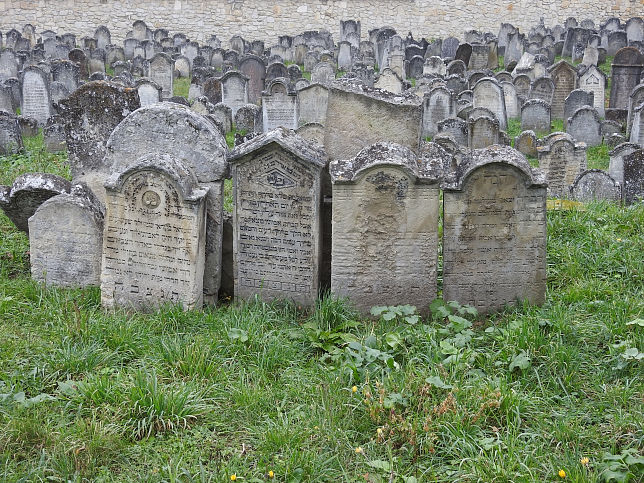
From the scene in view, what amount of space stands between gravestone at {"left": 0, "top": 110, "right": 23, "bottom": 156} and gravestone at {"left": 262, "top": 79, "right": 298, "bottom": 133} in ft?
14.0

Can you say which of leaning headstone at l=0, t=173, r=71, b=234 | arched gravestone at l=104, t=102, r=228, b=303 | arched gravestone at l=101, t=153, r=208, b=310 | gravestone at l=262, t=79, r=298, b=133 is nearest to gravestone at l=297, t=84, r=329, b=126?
gravestone at l=262, t=79, r=298, b=133

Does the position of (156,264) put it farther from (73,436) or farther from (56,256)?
(73,436)

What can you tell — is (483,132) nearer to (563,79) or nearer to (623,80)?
(563,79)

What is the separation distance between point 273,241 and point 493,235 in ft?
5.75

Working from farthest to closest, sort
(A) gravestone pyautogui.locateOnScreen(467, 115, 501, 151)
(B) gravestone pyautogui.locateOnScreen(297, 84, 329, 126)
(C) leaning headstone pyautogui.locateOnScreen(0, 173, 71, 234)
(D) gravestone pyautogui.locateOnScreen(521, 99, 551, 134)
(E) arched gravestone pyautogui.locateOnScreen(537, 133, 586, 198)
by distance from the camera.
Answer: (D) gravestone pyautogui.locateOnScreen(521, 99, 551, 134), (B) gravestone pyautogui.locateOnScreen(297, 84, 329, 126), (A) gravestone pyautogui.locateOnScreen(467, 115, 501, 151), (E) arched gravestone pyautogui.locateOnScreen(537, 133, 586, 198), (C) leaning headstone pyautogui.locateOnScreen(0, 173, 71, 234)

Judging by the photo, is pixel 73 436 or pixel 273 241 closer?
pixel 73 436

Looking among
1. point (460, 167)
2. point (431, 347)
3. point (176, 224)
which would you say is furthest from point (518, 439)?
point (176, 224)

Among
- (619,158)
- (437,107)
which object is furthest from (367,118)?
(437,107)

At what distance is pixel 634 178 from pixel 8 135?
946 cm

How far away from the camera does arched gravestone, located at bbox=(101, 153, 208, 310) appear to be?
5398 millimetres

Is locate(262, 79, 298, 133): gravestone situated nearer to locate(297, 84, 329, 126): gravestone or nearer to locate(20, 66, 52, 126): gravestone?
locate(297, 84, 329, 126): gravestone

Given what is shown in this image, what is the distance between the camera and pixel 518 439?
3.93 meters

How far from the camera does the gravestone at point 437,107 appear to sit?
44.6ft

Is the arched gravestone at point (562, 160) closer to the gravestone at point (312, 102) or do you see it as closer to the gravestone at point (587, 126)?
the gravestone at point (587, 126)
